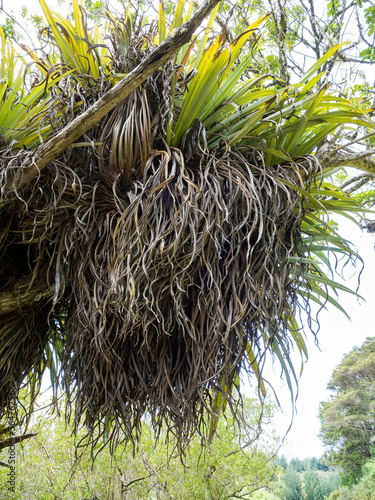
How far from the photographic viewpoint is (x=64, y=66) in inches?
39.4

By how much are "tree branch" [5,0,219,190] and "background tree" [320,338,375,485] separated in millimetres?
11249

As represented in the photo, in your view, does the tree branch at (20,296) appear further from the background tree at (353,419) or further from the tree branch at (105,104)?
the background tree at (353,419)

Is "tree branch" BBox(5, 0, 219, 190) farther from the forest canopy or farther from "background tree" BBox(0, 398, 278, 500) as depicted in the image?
"background tree" BBox(0, 398, 278, 500)

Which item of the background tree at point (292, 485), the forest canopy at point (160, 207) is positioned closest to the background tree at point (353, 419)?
the background tree at point (292, 485)

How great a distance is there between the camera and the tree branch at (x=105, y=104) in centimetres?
67

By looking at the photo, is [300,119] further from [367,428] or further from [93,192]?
[367,428]

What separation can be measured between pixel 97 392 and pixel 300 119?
89 centimetres

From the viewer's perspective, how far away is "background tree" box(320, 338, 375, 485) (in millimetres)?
10227

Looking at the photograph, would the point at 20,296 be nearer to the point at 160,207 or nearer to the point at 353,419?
the point at 160,207

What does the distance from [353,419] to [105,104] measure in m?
11.6

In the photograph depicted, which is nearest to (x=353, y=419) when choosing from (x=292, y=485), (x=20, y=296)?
(x=292, y=485)

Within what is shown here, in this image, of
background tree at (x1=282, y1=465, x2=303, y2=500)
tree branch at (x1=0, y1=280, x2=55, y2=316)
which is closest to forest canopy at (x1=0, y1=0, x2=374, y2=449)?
tree branch at (x1=0, y1=280, x2=55, y2=316)

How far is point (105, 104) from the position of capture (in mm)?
802

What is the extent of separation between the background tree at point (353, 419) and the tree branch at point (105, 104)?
11249mm
